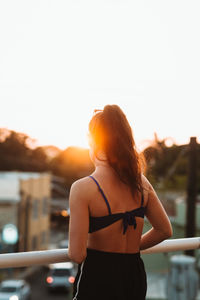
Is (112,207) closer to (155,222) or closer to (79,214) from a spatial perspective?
(79,214)

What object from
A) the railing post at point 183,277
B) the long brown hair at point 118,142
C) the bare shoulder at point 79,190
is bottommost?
the railing post at point 183,277

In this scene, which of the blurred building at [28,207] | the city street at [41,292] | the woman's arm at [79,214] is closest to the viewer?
the woman's arm at [79,214]

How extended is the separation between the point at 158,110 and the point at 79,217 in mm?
8867

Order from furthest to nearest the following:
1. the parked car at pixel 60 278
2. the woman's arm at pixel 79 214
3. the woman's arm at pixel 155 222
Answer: the parked car at pixel 60 278
the woman's arm at pixel 155 222
the woman's arm at pixel 79 214

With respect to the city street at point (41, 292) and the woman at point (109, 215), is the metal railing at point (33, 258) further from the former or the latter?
the city street at point (41, 292)

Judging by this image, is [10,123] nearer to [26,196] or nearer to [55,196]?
[55,196]

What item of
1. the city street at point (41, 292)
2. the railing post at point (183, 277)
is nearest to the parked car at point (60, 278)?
the city street at point (41, 292)

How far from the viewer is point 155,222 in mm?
1941

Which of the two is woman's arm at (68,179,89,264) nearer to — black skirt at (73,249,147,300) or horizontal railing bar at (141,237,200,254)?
black skirt at (73,249,147,300)

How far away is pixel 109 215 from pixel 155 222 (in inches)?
12.1

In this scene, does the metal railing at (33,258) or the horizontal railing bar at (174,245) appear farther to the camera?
the horizontal railing bar at (174,245)

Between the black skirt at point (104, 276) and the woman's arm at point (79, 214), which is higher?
the woman's arm at point (79, 214)

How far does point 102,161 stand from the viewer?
1788 mm

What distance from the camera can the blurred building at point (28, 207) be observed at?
29672 mm
